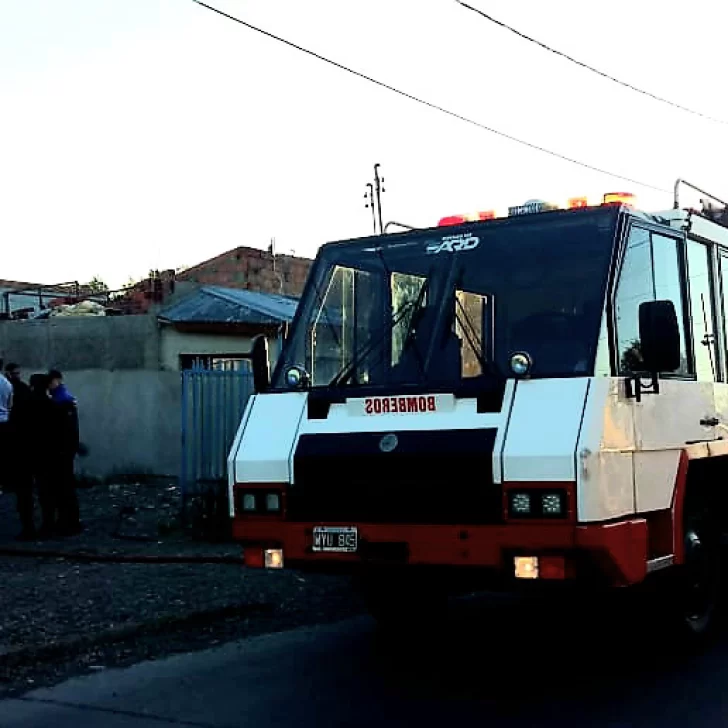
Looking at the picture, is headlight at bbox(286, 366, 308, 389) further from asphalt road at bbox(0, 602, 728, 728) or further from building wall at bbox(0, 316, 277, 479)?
building wall at bbox(0, 316, 277, 479)

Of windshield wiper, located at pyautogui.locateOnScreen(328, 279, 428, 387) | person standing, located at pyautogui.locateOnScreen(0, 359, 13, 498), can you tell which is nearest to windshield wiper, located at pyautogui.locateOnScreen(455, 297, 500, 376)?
windshield wiper, located at pyautogui.locateOnScreen(328, 279, 428, 387)

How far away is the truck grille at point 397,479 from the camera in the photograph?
6230 millimetres

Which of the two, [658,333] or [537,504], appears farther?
[658,333]

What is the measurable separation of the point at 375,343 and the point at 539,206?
1.34m

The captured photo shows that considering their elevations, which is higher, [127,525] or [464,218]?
[464,218]

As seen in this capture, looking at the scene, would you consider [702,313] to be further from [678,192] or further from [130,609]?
[130,609]

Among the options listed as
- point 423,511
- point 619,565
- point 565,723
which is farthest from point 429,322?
point 565,723

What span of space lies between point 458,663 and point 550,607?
2.04 m

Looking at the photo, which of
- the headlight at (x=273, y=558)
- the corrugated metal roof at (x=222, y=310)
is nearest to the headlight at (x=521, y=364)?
the headlight at (x=273, y=558)

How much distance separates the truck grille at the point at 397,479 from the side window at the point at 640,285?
3.17 ft

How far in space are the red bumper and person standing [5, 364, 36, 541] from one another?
6.10 meters

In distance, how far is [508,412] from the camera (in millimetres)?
6285

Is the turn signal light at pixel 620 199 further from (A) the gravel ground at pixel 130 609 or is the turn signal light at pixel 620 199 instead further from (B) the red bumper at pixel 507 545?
(A) the gravel ground at pixel 130 609

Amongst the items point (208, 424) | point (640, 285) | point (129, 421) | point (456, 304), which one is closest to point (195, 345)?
point (129, 421)
